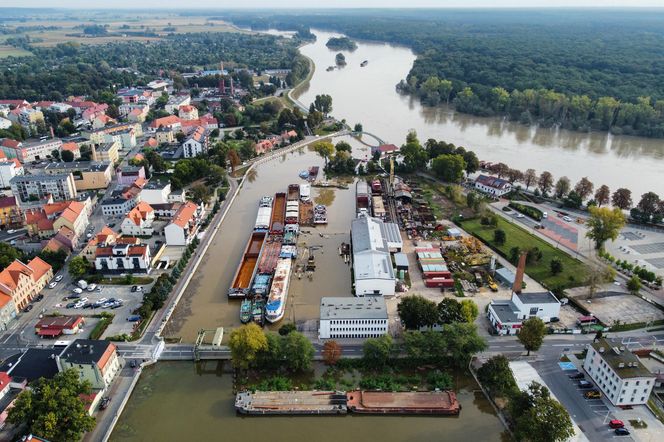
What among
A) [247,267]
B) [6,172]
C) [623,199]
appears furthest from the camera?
[6,172]

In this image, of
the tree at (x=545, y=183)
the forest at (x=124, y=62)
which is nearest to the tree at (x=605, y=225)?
the tree at (x=545, y=183)

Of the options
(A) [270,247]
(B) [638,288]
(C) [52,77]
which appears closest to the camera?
(B) [638,288]

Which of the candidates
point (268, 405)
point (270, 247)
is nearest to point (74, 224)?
point (270, 247)

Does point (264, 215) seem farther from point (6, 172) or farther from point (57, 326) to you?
point (6, 172)

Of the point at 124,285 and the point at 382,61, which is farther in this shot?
the point at 382,61

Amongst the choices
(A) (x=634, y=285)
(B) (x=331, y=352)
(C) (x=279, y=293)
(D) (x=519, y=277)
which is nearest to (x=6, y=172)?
(C) (x=279, y=293)

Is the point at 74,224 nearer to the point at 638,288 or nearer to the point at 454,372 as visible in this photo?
the point at 454,372

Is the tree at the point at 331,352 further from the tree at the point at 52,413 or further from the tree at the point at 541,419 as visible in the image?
the tree at the point at 52,413
